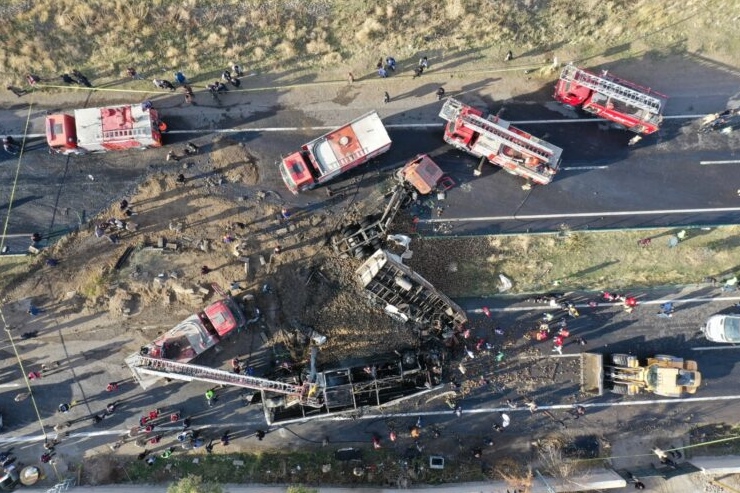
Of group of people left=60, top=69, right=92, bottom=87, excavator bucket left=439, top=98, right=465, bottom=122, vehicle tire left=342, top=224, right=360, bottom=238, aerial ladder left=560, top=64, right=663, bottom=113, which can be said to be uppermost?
group of people left=60, top=69, right=92, bottom=87

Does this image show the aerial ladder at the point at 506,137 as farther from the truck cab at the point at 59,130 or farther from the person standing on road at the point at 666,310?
the truck cab at the point at 59,130

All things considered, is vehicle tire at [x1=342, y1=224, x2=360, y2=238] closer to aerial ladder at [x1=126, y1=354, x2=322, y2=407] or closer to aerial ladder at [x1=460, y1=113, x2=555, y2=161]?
aerial ladder at [x1=460, y1=113, x2=555, y2=161]

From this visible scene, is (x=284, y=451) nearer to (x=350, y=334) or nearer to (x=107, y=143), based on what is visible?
(x=350, y=334)

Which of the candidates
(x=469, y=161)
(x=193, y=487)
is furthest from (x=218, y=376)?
(x=469, y=161)

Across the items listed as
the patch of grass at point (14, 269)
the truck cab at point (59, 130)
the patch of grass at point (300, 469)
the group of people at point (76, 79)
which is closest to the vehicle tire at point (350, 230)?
the patch of grass at point (300, 469)

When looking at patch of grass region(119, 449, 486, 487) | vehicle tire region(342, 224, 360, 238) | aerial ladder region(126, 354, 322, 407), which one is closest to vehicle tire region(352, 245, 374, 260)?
vehicle tire region(342, 224, 360, 238)

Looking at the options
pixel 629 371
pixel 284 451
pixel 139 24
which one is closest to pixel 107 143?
pixel 139 24
